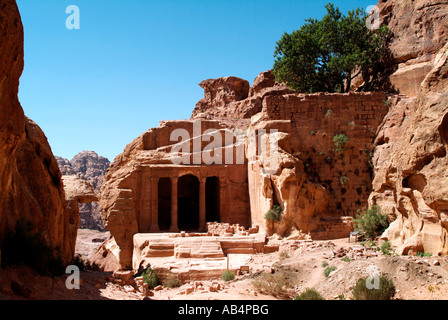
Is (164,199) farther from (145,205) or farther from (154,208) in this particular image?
(145,205)

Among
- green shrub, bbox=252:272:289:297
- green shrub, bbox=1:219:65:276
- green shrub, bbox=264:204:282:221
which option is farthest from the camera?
green shrub, bbox=264:204:282:221

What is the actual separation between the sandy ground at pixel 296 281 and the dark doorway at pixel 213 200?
32.3 ft

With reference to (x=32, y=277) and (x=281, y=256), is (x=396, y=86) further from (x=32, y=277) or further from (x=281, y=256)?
(x=32, y=277)

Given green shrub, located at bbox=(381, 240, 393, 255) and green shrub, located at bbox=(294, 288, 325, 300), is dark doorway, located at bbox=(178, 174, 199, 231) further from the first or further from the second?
green shrub, located at bbox=(294, 288, 325, 300)

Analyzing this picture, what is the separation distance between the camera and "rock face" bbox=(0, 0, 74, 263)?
7.36 m

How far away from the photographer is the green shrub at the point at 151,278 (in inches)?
545

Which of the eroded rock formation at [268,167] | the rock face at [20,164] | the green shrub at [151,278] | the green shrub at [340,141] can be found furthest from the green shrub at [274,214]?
the rock face at [20,164]

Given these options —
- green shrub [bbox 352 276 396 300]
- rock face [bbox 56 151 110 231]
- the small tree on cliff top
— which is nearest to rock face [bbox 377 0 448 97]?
the small tree on cliff top

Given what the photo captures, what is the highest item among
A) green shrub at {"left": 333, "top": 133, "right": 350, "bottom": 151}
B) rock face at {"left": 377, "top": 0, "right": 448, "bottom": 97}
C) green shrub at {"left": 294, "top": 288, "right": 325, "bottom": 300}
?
→ rock face at {"left": 377, "top": 0, "right": 448, "bottom": 97}

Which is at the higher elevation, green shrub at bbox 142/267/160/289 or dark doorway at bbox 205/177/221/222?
dark doorway at bbox 205/177/221/222

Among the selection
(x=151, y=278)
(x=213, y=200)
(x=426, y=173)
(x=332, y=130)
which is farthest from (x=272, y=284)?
(x=213, y=200)

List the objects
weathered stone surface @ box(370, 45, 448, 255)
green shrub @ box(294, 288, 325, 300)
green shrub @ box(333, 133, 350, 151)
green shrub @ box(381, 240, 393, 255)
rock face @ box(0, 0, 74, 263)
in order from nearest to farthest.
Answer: rock face @ box(0, 0, 74, 263), weathered stone surface @ box(370, 45, 448, 255), green shrub @ box(294, 288, 325, 300), green shrub @ box(381, 240, 393, 255), green shrub @ box(333, 133, 350, 151)

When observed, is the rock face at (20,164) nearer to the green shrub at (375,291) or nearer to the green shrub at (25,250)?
the green shrub at (25,250)

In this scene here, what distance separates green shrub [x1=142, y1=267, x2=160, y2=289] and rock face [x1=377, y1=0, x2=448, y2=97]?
18.3 m
